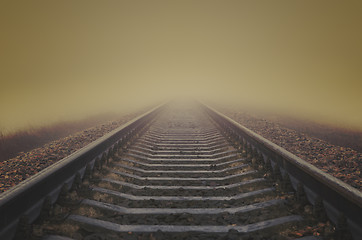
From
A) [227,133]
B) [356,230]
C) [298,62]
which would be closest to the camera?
[356,230]

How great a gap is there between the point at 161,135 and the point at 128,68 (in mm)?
121207

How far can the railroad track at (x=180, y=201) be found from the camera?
2285 mm

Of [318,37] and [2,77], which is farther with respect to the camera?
[318,37]

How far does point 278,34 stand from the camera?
112 m

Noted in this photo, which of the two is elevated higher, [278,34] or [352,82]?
[278,34]

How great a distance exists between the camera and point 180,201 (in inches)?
127

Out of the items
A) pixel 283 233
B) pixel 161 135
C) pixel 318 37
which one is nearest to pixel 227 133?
pixel 161 135

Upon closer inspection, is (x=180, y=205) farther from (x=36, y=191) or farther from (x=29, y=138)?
(x=29, y=138)

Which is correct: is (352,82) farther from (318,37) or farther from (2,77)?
(2,77)

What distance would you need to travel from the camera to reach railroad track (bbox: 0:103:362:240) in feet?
7.50

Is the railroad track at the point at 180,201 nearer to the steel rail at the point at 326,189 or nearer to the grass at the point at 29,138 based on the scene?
the steel rail at the point at 326,189

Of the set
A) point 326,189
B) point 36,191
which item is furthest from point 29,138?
point 326,189

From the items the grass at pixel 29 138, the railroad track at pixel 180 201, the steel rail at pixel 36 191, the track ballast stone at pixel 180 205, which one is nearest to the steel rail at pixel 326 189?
the railroad track at pixel 180 201

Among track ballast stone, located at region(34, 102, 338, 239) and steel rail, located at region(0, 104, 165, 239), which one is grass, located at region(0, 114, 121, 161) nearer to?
steel rail, located at region(0, 104, 165, 239)
